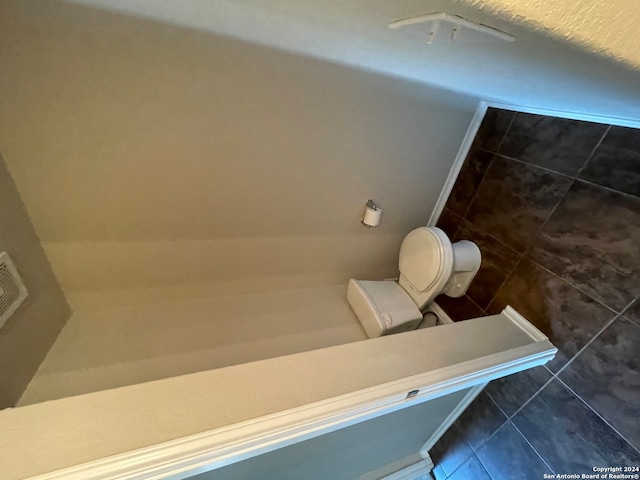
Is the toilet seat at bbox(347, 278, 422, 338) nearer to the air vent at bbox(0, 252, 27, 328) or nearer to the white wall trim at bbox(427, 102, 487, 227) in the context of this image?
the white wall trim at bbox(427, 102, 487, 227)

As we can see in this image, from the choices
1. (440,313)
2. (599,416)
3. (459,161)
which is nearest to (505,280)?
(440,313)

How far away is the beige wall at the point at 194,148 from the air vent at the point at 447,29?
738 mm

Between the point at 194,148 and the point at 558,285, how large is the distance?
1.56 m

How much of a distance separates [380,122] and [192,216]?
0.94 m

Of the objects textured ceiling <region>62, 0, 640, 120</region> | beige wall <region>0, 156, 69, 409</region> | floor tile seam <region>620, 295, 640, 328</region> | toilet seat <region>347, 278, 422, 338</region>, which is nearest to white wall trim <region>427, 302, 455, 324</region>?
toilet seat <region>347, 278, 422, 338</region>

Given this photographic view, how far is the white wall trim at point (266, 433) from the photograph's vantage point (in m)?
0.56

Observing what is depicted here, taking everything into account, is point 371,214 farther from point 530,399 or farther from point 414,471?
point 414,471

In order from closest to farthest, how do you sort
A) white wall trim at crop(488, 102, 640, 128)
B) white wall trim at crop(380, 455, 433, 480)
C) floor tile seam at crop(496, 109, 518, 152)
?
white wall trim at crop(488, 102, 640, 128) < floor tile seam at crop(496, 109, 518, 152) < white wall trim at crop(380, 455, 433, 480)

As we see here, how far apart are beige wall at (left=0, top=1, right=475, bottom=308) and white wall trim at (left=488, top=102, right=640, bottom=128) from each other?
0.18 metres

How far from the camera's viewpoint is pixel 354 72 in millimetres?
1116

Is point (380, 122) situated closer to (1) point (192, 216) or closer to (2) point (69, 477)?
(1) point (192, 216)

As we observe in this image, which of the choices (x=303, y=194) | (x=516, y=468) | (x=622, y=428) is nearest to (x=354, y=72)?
(x=303, y=194)

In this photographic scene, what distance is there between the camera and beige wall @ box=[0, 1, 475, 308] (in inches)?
33.0

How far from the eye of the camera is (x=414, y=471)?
161 centimetres
